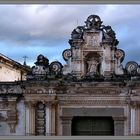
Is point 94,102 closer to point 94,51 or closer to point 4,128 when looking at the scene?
point 94,51

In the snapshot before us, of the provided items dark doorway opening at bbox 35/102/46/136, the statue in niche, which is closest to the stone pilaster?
dark doorway opening at bbox 35/102/46/136

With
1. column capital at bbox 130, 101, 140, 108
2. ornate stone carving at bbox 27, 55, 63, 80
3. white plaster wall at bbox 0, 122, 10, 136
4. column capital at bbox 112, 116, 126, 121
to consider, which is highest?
ornate stone carving at bbox 27, 55, 63, 80

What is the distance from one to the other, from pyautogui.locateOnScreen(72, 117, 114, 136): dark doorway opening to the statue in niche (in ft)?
3.44

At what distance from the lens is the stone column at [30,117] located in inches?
433

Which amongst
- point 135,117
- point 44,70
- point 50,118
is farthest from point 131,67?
point 50,118

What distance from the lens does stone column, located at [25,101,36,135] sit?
11.0m

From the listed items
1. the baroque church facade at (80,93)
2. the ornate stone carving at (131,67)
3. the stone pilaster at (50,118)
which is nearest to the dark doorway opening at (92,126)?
the baroque church facade at (80,93)

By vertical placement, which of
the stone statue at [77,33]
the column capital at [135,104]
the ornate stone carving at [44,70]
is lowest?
the column capital at [135,104]

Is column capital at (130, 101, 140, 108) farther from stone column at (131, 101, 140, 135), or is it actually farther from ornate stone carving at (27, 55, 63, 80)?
ornate stone carving at (27, 55, 63, 80)

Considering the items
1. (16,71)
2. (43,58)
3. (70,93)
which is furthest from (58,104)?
(16,71)

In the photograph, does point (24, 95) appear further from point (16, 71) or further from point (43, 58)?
point (16, 71)

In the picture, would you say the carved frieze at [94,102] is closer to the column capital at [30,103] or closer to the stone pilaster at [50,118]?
the stone pilaster at [50,118]

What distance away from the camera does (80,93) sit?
10930 millimetres

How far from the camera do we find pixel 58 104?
11031 millimetres
